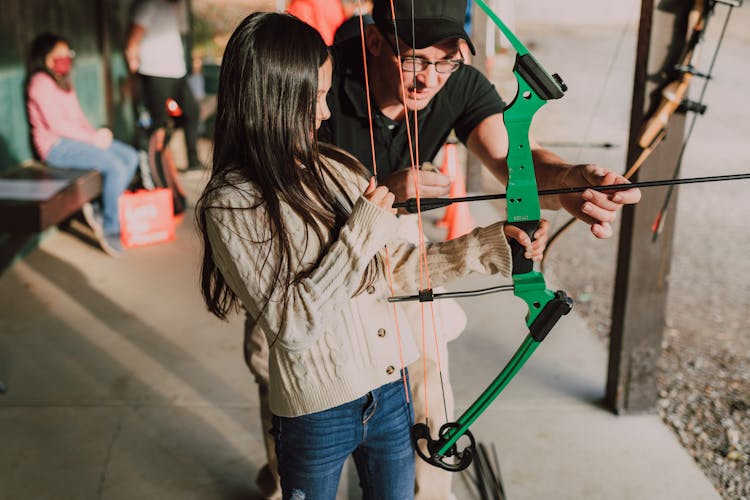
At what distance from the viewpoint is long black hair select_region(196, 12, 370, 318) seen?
1.22m

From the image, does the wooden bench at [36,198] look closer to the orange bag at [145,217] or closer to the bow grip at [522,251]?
the orange bag at [145,217]

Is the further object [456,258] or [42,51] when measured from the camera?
[42,51]

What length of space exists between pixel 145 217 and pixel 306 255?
3279 mm

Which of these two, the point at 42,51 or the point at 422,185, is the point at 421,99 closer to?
the point at 422,185

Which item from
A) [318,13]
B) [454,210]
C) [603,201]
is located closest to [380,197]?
[603,201]

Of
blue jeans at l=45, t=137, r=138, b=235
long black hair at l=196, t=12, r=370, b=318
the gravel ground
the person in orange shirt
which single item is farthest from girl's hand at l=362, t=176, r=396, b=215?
blue jeans at l=45, t=137, r=138, b=235

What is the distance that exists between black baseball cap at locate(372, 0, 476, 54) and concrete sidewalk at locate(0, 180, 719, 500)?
1281mm

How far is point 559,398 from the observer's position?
8.70 feet

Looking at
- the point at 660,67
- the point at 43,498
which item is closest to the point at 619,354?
the point at 660,67

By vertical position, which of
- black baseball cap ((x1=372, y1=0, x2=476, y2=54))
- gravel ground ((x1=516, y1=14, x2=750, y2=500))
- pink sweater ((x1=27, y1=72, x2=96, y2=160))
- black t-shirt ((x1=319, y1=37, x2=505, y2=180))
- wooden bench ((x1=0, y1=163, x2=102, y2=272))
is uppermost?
black baseball cap ((x1=372, y1=0, x2=476, y2=54))

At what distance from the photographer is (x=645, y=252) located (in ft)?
7.75

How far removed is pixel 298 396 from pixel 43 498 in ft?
3.99

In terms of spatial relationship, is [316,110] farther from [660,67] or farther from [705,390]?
[705,390]

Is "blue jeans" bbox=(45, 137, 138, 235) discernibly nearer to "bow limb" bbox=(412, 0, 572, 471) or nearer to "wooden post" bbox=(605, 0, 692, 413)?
"wooden post" bbox=(605, 0, 692, 413)
